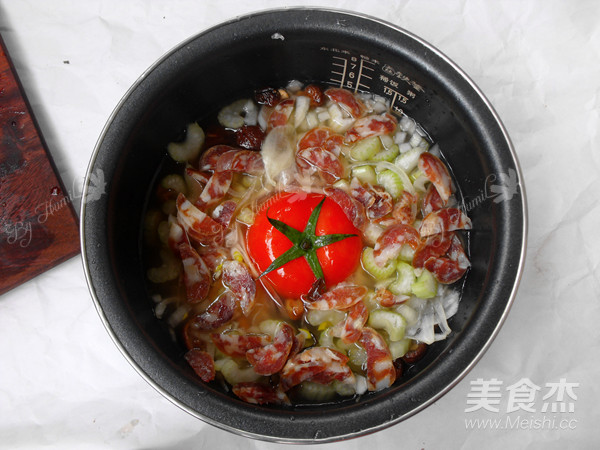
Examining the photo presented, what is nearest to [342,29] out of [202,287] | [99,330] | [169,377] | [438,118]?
[438,118]

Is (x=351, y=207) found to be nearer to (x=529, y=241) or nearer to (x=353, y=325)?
(x=353, y=325)

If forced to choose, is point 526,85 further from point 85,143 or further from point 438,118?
point 85,143

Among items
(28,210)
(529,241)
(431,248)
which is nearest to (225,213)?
(431,248)

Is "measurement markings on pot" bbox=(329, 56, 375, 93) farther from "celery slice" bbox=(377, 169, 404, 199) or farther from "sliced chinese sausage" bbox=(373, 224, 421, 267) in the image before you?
"sliced chinese sausage" bbox=(373, 224, 421, 267)

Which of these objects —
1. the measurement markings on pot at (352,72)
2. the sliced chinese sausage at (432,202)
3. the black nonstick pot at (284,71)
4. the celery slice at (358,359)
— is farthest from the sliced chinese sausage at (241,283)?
the measurement markings on pot at (352,72)

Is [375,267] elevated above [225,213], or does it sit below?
above

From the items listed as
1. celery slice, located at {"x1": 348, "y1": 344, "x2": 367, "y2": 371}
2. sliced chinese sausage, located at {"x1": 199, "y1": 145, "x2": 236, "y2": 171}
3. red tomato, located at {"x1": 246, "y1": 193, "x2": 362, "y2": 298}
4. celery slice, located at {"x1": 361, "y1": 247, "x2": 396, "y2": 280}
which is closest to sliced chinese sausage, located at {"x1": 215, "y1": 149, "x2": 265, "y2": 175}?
sliced chinese sausage, located at {"x1": 199, "y1": 145, "x2": 236, "y2": 171}
